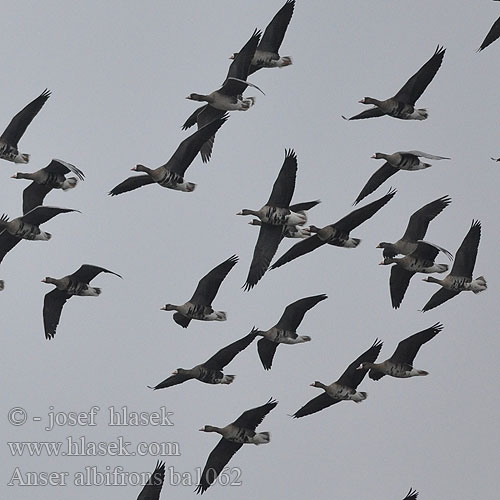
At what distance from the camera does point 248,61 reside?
4553 centimetres

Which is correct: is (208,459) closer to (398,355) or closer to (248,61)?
(398,355)

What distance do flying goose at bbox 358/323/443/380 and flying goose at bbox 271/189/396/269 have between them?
2939 millimetres

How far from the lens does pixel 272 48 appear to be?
47.9 meters

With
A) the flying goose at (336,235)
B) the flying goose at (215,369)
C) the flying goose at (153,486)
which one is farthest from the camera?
the flying goose at (215,369)

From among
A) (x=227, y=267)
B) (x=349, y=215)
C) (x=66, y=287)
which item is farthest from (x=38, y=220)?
(x=349, y=215)

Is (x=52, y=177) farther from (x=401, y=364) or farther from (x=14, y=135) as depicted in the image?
(x=401, y=364)

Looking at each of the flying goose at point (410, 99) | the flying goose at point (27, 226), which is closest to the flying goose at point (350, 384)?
the flying goose at point (410, 99)

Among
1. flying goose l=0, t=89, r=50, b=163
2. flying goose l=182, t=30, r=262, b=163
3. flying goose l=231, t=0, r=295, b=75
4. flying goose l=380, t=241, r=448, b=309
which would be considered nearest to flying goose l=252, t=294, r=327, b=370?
flying goose l=380, t=241, r=448, b=309

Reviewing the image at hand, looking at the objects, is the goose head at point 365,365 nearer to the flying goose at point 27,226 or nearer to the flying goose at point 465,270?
the flying goose at point 465,270

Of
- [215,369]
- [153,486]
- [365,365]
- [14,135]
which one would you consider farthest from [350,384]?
[14,135]

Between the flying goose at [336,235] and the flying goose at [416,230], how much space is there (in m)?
1.31

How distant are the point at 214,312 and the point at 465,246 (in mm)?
6411

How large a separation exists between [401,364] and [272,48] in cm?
850

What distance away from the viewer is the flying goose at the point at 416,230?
4722cm
